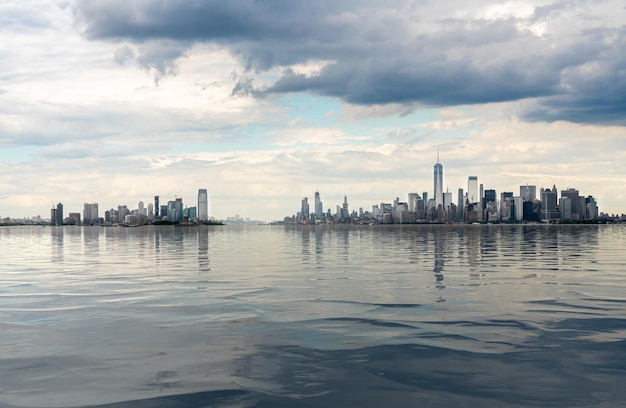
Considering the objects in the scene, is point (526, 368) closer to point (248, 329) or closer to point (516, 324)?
point (516, 324)

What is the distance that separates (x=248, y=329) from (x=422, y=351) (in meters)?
7.53

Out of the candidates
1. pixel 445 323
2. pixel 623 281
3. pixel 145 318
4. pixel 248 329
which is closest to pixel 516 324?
pixel 445 323

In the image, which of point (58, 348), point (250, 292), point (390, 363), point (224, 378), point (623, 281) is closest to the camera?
point (224, 378)

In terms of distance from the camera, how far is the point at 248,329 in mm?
23094

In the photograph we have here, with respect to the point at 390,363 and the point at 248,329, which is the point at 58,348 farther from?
the point at 390,363

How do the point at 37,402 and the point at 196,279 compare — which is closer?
the point at 37,402

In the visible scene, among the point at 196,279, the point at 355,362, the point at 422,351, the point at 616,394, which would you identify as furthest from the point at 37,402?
the point at 196,279

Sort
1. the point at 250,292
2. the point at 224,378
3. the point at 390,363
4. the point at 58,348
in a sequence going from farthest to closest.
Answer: the point at 250,292 → the point at 58,348 → the point at 390,363 → the point at 224,378

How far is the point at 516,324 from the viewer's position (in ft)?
77.6

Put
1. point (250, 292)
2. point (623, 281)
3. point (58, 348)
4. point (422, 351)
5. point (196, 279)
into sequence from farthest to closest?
point (196, 279), point (623, 281), point (250, 292), point (58, 348), point (422, 351)

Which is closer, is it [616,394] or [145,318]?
[616,394]

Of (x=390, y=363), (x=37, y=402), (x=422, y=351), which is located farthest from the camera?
(x=422, y=351)

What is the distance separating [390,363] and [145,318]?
529 inches

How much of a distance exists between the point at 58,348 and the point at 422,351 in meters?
12.9
